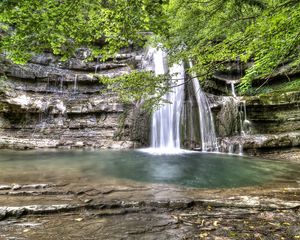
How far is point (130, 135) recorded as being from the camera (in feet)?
50.3

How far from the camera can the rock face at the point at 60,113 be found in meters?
15.2

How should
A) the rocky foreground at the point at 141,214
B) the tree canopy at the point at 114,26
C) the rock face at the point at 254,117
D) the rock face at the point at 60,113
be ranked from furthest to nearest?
the rock face at the point at 60,113 → the rock face at the point at 254,117 → the tree canopy at the point at 114,26 → the rocky foreground at the point at 141,214

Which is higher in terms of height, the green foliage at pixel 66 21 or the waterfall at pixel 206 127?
the green foliage at pixel 66 21

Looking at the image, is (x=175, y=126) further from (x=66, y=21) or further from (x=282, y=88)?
(x=66, y=21)

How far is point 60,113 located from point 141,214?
15237 millimetres

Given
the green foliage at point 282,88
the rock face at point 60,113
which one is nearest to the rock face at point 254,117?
the green foliage at point 282,88

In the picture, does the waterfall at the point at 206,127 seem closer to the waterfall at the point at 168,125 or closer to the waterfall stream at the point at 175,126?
the waterfall stream at the point at 175,126

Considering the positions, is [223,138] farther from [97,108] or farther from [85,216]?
[85,216]

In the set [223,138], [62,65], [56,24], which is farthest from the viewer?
[62,65]

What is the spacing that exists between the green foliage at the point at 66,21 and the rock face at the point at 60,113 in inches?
389

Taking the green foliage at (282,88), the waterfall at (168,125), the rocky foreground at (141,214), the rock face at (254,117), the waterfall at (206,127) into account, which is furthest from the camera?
the waterfall at (168,125)

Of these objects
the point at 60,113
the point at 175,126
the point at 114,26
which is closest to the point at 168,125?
the point at 175,126

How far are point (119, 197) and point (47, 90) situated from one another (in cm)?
1711

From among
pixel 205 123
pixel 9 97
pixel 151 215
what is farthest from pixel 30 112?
pixel 151 215
